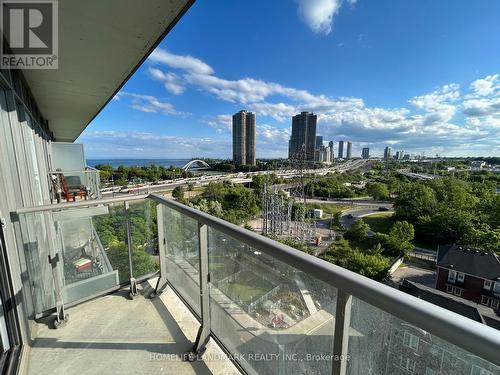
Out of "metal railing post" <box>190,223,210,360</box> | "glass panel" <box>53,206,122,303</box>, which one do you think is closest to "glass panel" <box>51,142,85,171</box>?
"glass panel" <box>53,206,122,303</box>

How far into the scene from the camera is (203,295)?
5.27 feet

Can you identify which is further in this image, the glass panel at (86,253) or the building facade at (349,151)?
the building facade at (349,151)

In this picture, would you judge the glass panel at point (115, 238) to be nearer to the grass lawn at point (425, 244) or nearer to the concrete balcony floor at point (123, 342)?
the concrete balcony floor at point (123, 342)

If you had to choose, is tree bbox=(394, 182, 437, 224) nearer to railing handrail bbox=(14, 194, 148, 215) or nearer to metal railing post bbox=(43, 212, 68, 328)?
railing handrail bbox=(14, 194, 148, 215)

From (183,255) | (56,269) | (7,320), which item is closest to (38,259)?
(56,269)

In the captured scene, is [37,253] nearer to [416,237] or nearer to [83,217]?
[83,217]

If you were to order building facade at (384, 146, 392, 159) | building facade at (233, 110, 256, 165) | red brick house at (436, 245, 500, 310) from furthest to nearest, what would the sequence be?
building facade at (384, 146, 392, 159)
building facade at (233, 110, 256, 165)
red brick house at (436, 245, 500, 310)

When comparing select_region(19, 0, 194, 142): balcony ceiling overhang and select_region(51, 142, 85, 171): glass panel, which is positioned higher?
select_region(19, 0, 194, 142): balcony ceiling overhang

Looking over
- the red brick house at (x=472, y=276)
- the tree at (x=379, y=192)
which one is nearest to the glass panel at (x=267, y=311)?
the red brick house at (x=472, y=276)

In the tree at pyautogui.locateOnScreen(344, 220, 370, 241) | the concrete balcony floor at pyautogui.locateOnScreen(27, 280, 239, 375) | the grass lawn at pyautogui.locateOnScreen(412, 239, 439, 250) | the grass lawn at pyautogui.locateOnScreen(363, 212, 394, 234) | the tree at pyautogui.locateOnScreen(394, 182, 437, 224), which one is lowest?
the grass lawn at pyautogui.locateOnScreen(412, 239, 439, 250)

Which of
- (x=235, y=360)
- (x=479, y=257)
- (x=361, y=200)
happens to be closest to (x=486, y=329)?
(x=235, y=360)

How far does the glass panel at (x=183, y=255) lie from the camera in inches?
69.2

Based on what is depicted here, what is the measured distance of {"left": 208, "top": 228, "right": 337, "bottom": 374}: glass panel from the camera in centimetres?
89

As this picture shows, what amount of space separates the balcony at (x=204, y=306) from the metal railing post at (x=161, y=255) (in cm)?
1
